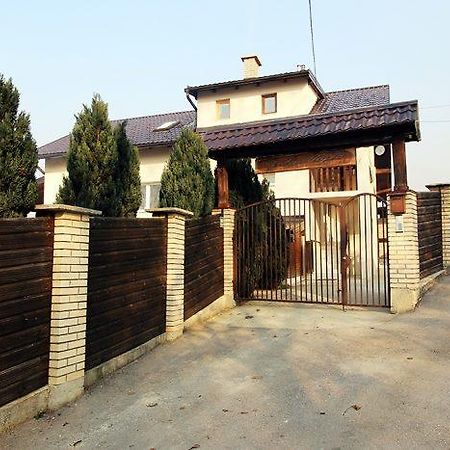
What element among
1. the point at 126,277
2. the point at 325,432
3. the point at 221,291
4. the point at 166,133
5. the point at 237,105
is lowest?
the point at 325,432

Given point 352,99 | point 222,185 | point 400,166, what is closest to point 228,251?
point 222,185

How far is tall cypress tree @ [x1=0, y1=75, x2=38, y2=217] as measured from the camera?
166 inches

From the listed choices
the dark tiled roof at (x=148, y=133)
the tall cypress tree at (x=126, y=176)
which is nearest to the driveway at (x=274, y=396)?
the tall cypress tree at (x=126, y=176)

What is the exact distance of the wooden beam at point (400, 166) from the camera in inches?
270

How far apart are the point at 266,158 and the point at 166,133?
9.32 metres

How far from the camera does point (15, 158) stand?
4305 mm

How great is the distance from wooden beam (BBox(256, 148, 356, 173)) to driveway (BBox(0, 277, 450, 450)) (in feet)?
10.2

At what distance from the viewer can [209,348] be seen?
5.45 meters

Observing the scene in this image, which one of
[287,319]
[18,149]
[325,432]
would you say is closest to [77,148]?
[18,149]

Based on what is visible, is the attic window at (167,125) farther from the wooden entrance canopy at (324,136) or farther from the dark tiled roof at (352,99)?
the wooden entrance canopy at (324,136)

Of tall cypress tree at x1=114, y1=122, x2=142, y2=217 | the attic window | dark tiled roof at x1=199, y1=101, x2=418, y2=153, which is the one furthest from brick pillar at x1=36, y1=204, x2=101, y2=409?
the attic window

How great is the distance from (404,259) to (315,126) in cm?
293

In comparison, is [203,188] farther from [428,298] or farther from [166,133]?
[166,133]

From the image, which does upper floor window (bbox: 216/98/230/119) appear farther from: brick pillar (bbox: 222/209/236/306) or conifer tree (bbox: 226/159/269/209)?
brick pillar (bbox: 222/209/236/306)
